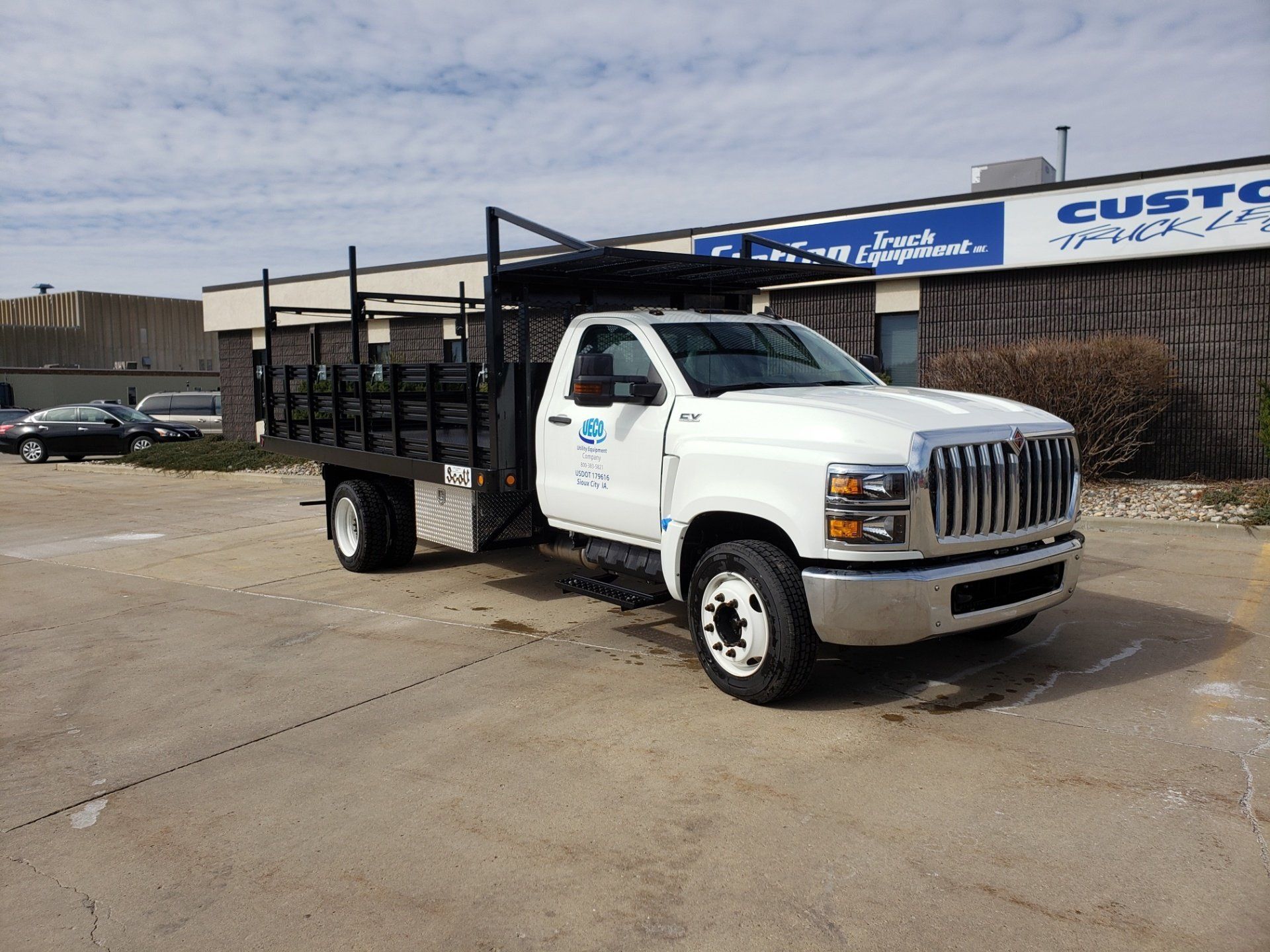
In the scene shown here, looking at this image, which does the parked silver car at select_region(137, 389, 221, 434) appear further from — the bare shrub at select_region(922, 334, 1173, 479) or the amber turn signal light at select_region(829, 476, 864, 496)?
the amber turn signal light at select_region(829, 476, 864, 496)

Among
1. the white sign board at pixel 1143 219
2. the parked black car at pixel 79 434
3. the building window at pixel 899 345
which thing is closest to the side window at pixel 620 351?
the white sign board at pixel 1143 219

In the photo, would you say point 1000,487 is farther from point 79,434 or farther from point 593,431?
point 79,434

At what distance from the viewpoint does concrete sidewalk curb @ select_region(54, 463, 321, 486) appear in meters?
18.3

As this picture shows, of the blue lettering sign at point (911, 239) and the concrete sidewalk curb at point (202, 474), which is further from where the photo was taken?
the concrete sidewalk curb at point (202, 474)

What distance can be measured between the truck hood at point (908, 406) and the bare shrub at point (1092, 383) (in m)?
6.92

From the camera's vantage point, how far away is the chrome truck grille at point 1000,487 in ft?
16.4

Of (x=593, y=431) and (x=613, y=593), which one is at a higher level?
(x=593, y=431)

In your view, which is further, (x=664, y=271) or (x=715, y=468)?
(x=664, y=271)

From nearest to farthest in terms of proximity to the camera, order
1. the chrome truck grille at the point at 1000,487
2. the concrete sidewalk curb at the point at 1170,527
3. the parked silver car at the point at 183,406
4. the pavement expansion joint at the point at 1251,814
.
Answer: the pavement expansion joint at the point at 1251,814 < the chrome truck grille at the point at 1000,487 < the concrete sidewalk curb at the point at 1170,527 < the parked silver car at the point at 183,406

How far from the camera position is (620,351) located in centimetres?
664

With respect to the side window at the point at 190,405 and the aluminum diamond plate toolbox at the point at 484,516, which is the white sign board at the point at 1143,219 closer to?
the aluminum diamond plate toolbox at the point at 484,516

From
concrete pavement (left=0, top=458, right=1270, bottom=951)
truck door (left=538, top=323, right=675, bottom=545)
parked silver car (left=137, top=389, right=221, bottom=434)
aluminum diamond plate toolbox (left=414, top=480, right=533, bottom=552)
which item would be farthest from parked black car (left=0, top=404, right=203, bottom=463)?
truck door (left=538, top=323, right=675, bottom=545)

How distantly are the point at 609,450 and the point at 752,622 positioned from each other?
1.69 meters

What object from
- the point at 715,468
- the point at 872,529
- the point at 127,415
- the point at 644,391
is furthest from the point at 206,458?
the point at 872,529
